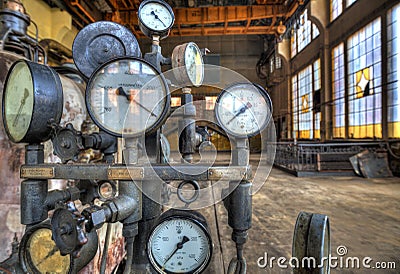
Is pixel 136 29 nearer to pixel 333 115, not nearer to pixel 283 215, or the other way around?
pixel 333 115

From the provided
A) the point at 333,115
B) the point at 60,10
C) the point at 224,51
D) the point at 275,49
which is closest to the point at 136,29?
the point at 60,10

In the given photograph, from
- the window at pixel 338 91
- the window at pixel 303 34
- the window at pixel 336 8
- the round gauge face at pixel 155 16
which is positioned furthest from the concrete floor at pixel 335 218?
the window at pixel 303 34

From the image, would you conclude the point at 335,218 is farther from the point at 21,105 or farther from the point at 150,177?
the point at 21,105

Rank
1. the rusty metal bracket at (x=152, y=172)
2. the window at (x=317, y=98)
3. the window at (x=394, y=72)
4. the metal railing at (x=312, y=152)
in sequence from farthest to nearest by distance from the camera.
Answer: the window at (x=317, y=98) < the metal railing at (x=312, y=152) < the window at (x=394, y=72) < the rusty metal bracket at (x=152, y=172)

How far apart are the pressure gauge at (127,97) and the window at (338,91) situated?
20.4 ft

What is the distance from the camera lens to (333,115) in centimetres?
655

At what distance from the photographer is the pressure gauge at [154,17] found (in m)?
1.20

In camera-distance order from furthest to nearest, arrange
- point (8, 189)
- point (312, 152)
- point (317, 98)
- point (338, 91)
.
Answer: point (317, 98), point (338, 91), point (312, 152), point (8, 189)

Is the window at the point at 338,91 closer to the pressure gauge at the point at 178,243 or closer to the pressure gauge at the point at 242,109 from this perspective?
the pressure gauge at the point at 242,109

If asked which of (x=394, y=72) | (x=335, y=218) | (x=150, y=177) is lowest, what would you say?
(x=335, y=218)

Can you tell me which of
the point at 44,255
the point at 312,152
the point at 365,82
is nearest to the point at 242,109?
the point at 44,255

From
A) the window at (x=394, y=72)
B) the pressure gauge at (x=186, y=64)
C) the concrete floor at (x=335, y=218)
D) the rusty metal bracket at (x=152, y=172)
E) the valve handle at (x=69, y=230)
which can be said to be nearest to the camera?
the valve handle at (x=69, y=230)

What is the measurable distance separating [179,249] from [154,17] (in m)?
1.11

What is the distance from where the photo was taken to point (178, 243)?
1.07 meters
